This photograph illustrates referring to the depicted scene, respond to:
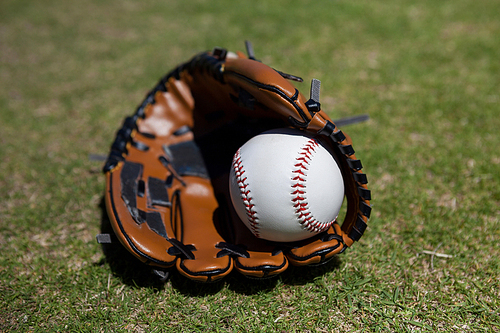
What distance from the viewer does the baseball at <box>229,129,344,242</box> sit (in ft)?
5.65

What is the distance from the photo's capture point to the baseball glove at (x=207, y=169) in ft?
5.87

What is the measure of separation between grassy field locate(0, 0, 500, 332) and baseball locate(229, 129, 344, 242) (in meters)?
0.41

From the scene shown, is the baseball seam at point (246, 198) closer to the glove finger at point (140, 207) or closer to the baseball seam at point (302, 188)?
the baseball seam at point (302, 188)

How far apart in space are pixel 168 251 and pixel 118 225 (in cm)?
30

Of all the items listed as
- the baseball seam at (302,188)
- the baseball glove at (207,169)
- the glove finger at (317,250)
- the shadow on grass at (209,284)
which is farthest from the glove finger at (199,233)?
the baseball seam at (302,188)

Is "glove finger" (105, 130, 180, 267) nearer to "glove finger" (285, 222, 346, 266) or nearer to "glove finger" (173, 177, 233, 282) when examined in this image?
"glove finger" (173, 177, 233, 282)

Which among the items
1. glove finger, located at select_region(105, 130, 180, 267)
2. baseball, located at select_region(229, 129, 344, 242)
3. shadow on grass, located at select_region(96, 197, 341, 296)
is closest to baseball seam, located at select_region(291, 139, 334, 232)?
baseball, located at select_region(229, 129, 344, 242)

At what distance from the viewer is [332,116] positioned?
135 inches

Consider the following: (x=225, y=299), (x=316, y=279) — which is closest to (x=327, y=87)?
(x=316, y=279)

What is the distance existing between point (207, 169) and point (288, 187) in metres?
0.98

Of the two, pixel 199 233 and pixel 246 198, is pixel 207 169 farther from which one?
pixel 246 198

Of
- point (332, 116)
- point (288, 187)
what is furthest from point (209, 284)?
point (332, 116)

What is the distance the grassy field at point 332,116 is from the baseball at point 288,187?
0.41 m

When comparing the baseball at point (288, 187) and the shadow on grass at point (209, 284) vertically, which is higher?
the baseball at point (288, 187)
